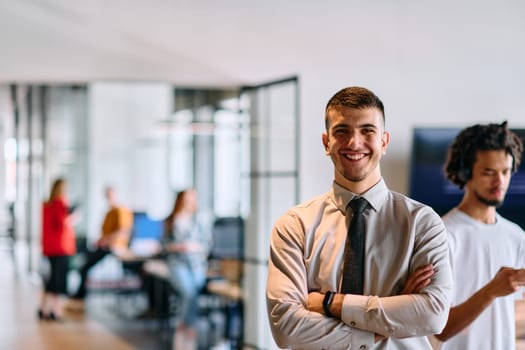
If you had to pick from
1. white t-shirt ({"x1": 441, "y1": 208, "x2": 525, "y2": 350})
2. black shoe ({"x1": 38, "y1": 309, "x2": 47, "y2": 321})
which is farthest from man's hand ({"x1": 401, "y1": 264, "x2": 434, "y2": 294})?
black shoe ({"x1": 38, "y1": 309, "x2": 47, "y2": 321})

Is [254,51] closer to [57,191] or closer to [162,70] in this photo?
[162,70]

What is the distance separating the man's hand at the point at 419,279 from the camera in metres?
2.10

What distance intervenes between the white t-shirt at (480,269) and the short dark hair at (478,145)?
0.21 meters

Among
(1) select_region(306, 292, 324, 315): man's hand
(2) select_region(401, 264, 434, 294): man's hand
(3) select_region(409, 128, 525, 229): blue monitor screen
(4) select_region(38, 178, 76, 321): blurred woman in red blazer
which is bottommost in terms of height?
(4) select_region(38, 178, 76, 321): blurred woman in red blazer

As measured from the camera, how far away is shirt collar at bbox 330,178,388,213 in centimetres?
217

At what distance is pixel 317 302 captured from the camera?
212cm

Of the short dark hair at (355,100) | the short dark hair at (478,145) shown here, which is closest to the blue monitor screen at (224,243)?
the short dark hair at (478,145)

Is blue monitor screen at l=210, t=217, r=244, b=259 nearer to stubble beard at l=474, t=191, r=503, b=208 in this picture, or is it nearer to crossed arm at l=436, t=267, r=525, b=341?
stubble beard at l=474, t=191, r=503, b=208

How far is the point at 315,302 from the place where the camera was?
212cm

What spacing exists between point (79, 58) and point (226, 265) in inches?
95.4

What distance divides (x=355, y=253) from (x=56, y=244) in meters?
8.22

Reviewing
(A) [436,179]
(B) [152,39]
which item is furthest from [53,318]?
(A) [436,179]

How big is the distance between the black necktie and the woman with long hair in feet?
19.7

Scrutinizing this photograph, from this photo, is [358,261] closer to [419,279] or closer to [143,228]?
[419,279]
